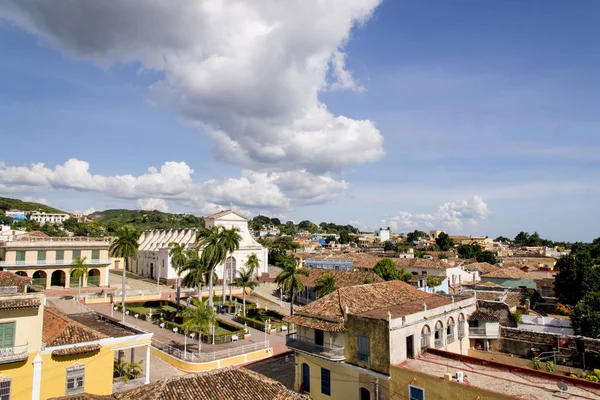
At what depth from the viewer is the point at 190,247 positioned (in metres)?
61.1

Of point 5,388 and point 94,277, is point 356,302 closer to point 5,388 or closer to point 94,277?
point 5,388

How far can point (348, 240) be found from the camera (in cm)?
16300

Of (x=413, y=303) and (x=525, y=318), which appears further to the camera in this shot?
(x=525, y=318)

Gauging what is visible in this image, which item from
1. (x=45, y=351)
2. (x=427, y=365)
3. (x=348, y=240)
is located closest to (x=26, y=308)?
(x=45, y=351)

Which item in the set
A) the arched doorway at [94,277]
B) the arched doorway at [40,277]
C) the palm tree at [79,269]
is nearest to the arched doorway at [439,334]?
the palm tree at [79,269]

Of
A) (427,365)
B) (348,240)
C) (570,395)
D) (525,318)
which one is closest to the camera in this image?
(570,395)

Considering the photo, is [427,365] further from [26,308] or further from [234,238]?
[234,238]

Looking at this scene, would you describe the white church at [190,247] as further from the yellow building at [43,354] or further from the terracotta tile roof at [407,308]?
the yellow building at [43,354]

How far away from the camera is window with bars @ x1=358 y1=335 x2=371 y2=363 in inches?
806

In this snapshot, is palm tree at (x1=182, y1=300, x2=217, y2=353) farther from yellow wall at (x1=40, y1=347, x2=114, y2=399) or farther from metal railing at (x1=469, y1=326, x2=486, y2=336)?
metal railing at (x1=469, y1=326, x2=486, y2=336)

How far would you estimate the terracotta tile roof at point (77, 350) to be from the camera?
18047 mm

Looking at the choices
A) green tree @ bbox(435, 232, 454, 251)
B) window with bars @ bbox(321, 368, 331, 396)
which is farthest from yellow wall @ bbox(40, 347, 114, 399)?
green tree @ bbox(435, 232, 454, 251)

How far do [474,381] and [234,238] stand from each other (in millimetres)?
27753

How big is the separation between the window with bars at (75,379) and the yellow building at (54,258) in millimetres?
32300
